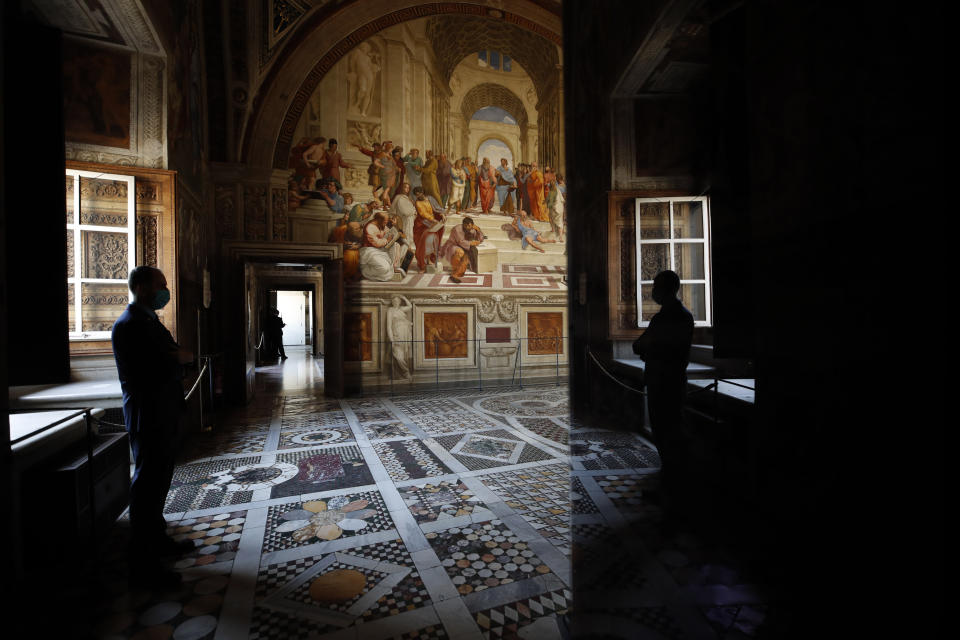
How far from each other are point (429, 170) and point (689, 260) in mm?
9597

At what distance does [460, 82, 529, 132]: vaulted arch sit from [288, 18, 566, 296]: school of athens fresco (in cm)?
3

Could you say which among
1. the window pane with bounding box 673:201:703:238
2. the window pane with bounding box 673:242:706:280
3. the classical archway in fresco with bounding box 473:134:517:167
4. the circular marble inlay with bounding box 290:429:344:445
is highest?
the classical archway in fresco with bounding box 473:134:517:167

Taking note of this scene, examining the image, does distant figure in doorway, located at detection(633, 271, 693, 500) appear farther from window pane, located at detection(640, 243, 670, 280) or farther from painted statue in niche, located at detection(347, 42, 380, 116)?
painted statue in niche, located at detection(347, 42, 380, 116)

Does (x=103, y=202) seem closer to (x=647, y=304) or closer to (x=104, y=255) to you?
(x=104, y=255)

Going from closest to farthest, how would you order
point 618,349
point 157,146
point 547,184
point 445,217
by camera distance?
point 618,349 → point 157,146 → point 445,217 → point 547,184

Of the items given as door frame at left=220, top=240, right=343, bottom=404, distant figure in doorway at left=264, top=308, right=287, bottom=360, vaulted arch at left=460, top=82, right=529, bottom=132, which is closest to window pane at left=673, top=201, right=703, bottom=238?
door frame at left=220, top=240, right=343, bottom=404

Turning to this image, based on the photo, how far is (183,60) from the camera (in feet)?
19.6

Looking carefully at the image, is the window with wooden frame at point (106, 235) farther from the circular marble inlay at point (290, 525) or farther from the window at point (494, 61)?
the window at point (494, 61)

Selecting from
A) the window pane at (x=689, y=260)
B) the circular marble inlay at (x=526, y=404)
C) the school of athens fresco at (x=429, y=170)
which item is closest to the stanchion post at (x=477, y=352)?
the school of athens fresco at (x=429, y=170)

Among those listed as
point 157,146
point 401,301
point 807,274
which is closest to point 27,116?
point 157,146

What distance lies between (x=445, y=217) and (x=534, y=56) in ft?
14.2

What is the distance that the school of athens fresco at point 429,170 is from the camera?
8812 mm

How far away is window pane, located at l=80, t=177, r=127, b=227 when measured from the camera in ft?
15.4

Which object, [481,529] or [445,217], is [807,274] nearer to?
[481,529]
